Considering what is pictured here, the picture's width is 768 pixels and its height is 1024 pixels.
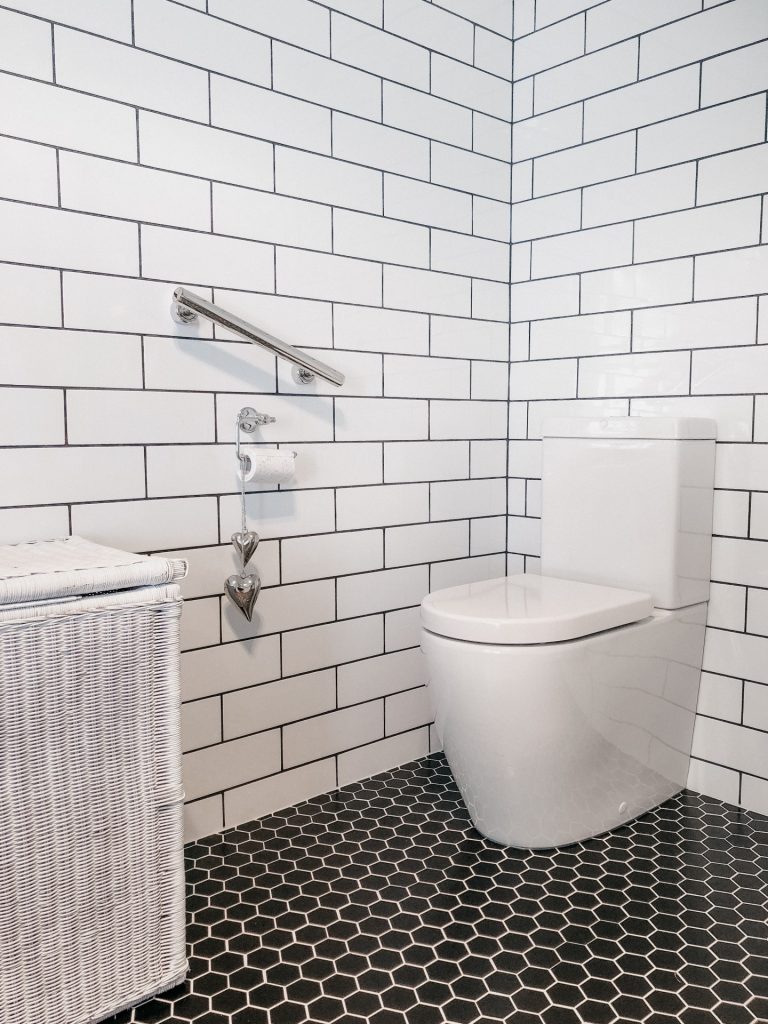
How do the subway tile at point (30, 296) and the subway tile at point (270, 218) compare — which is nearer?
the subway tile at point (30, 296)

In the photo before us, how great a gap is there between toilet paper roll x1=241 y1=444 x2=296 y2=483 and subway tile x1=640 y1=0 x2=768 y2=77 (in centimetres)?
124

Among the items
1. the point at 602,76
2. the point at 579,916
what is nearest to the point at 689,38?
the point at 602,76

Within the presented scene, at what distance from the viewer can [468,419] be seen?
2.25m

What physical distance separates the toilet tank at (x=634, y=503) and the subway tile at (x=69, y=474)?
0.96 m

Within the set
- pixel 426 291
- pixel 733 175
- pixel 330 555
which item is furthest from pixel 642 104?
pixel 330 555

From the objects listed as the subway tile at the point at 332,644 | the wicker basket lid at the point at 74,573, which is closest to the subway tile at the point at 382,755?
the subway tile at the point at 332,644

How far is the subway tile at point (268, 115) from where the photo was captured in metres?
1.70

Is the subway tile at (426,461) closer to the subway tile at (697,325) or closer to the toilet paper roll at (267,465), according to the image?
the toilet paper roll at (267,465)

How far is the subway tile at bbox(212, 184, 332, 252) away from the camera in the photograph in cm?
172

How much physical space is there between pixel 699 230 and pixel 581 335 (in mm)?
373

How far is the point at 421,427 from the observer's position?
2129mm

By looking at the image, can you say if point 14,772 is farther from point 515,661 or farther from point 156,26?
point 156,26

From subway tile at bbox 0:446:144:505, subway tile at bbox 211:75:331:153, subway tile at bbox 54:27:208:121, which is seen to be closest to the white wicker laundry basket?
subway tile at bbox 0:446:144:505

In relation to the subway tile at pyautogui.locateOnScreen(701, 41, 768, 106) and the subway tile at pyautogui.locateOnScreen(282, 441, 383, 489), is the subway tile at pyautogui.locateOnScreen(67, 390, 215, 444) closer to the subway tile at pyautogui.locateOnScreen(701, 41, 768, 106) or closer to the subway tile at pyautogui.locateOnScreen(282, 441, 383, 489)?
the subway tile at pyautogui.locateOnScreen(282, 441, 383, 489)
